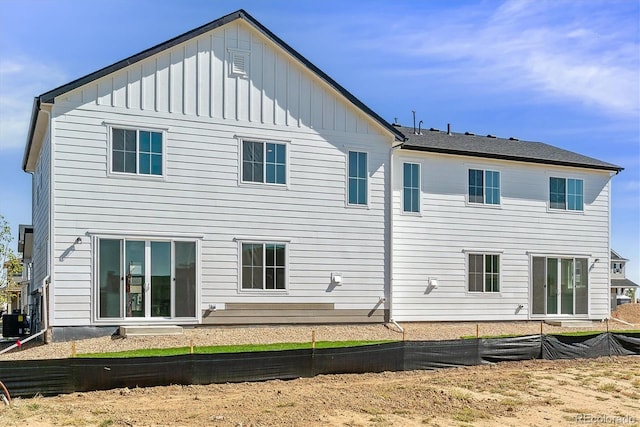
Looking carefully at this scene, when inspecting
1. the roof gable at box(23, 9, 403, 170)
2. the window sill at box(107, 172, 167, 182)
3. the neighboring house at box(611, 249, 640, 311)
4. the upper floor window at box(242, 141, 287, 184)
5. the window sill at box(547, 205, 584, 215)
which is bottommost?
the neighboring house at box(611, 249, 640, 311)

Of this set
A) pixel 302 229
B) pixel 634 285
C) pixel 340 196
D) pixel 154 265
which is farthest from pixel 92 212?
pixel 634 285

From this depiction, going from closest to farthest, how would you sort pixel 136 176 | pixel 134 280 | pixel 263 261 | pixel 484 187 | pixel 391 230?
1. pixel 134 280
2. pixel 136 176
3. pixel 263 261
4. pixel 391 230
5. pixel 484 187

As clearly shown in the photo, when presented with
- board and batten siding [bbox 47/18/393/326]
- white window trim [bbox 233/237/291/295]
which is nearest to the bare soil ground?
white window trim [bbox 233/237/291/295]

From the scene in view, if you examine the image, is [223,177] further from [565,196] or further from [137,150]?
→ [565,196]

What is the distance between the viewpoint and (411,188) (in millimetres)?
21625

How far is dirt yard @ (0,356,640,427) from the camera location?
35.4 ft

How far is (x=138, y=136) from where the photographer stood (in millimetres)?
17359

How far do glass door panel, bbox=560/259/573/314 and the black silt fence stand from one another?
5.74 m

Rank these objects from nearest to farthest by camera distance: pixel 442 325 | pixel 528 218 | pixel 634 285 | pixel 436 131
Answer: pixel 442 325 → pixel 528 218 → pixel 436 131 → pixel 634 285

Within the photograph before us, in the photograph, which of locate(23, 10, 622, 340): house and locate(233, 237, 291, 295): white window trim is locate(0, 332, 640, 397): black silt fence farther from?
locate(233, 237, 291, 295): white window trim

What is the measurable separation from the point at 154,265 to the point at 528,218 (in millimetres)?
12954

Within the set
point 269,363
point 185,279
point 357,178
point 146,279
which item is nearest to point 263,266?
point 185,279

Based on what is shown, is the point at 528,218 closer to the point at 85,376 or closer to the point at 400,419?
the point at 400,419

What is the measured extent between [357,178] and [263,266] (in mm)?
3876
